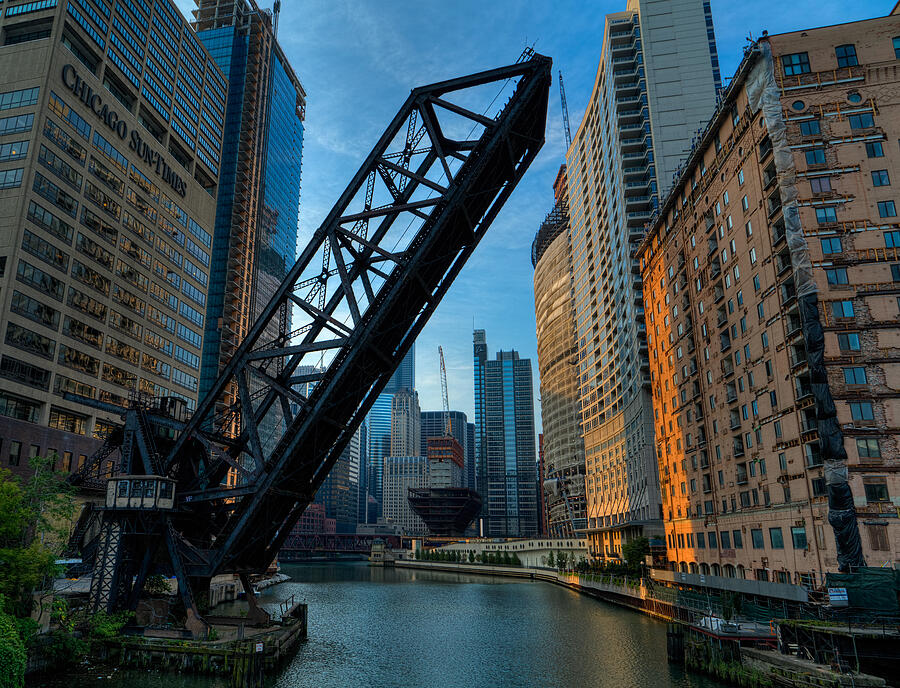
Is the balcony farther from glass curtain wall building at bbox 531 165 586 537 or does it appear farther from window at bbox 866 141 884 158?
glass curtain wall building at bbox 531 165 586 537

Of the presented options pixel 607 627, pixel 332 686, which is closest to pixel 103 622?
pixel 332 686

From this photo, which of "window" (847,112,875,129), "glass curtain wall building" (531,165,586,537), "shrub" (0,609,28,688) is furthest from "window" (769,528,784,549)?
"glass curtain wall building" (531,165,586,537)

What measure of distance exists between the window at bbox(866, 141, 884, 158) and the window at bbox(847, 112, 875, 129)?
1.20 m

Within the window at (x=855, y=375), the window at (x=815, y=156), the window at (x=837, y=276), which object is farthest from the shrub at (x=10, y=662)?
the window at (x=815, y=156)

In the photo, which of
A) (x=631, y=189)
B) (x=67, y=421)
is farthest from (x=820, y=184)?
(x=67, y=421)

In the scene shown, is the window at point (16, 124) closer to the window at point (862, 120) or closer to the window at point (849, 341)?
the window at point (862, 120)

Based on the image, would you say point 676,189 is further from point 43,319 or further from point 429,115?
point 43,319

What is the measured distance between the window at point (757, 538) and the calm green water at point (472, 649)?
8.36 metres

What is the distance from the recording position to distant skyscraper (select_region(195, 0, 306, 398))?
128750mm

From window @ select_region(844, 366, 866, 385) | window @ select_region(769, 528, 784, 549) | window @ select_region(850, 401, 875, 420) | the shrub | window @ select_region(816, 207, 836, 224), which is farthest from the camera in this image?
window @ select_region(769, 528, 784, 549)

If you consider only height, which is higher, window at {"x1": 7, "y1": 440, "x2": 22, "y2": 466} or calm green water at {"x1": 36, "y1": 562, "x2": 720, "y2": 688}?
window at {"x1": 7, "y1": 440, "x2": 22, "y2": 466}

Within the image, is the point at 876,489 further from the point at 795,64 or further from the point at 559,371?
the point at 559,371

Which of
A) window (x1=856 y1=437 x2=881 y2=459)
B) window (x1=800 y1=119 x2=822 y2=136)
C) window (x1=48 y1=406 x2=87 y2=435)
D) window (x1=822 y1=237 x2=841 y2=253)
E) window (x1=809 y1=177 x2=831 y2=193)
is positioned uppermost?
window (x1=800 y1=119 x2=822 y2=136)

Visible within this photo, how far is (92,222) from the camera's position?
58.6m
